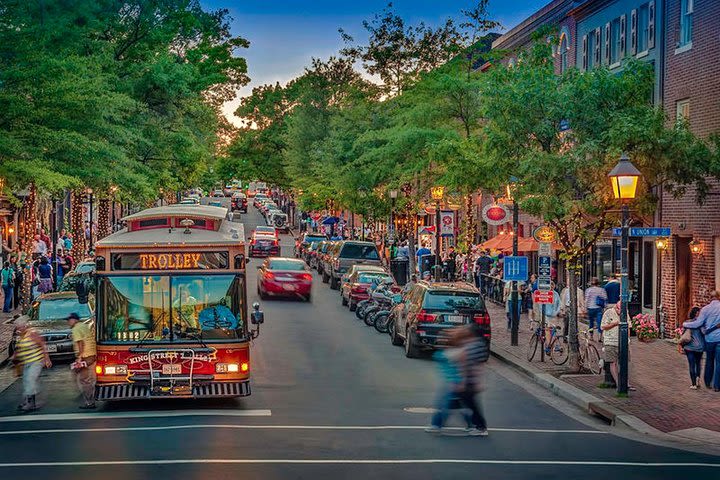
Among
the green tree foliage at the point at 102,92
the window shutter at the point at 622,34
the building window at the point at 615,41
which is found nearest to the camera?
the green tree foliage at the point at 102,92

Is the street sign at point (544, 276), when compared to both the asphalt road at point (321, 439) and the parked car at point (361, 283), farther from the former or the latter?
the parked car at point (361, 283)

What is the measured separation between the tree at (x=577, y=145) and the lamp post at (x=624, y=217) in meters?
2.33

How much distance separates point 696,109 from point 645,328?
20.1ft

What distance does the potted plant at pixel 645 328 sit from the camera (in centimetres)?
2983

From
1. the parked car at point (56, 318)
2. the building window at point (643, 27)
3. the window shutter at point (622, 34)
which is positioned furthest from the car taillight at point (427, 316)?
the window shutter at point (622, 34)

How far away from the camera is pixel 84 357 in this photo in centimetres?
1828

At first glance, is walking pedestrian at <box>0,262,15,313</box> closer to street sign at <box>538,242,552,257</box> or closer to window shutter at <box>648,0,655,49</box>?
street sign at <box>538,242,552,257</box>

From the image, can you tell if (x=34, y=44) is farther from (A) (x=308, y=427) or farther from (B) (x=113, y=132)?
(A) (x=308, y=427)

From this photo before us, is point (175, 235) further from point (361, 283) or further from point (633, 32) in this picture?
point (633, 32)

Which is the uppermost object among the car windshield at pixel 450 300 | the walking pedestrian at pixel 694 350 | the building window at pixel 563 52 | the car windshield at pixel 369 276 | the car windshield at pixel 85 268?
the building window at pixel 563 52

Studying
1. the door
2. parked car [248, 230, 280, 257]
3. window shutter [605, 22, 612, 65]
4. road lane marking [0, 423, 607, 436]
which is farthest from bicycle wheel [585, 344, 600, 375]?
parked car [248, 230, 280, 257]

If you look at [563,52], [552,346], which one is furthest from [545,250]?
[563,52]

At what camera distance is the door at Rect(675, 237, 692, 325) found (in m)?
30.3

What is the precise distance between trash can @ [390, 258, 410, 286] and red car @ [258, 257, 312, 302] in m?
Result: 12.7
